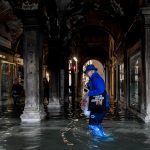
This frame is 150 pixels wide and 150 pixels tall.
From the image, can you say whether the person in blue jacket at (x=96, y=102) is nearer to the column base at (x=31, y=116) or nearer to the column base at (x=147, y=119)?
the column base at (x=147, y=119)

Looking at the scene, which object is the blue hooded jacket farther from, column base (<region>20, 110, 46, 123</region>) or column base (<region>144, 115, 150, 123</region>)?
column base (<region>20, 110, 46, 123</region>)

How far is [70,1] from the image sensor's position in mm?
27875

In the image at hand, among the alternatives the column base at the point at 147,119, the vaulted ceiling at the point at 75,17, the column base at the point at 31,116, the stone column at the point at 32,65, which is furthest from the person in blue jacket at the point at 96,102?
the vaulted ceiling at the point at 75,17

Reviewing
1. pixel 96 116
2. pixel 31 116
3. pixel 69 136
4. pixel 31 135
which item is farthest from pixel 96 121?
pixel 31 116

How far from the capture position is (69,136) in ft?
45.2

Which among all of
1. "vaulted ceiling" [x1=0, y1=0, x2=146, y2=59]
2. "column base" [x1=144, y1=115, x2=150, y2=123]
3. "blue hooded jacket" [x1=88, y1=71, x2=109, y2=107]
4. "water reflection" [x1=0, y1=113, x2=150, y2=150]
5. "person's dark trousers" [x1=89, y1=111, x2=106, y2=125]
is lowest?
"water reflection" [x1=0, y1=113, x2=150, y2=150]

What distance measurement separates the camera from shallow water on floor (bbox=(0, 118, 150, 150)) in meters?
11.7

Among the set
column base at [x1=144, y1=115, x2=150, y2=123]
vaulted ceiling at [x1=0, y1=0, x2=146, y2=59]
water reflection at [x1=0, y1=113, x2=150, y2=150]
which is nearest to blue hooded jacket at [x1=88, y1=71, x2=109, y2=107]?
water reflection at [x1=0, y1=113, x2=150, y2=150]

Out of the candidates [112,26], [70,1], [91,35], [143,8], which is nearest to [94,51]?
[91,35]

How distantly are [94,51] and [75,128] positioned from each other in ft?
144

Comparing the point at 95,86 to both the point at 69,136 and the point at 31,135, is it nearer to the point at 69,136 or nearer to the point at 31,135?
the point at 69,136

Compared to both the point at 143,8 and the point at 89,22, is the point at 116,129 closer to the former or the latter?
the point at 143,8

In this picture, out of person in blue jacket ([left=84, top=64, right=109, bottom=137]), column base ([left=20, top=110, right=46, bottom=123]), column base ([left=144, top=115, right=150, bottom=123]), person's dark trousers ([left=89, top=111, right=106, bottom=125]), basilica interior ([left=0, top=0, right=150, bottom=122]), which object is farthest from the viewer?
basilica interior ([left=0, top=0, right=150, bottom=122])

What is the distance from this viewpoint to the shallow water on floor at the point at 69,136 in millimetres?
11672
